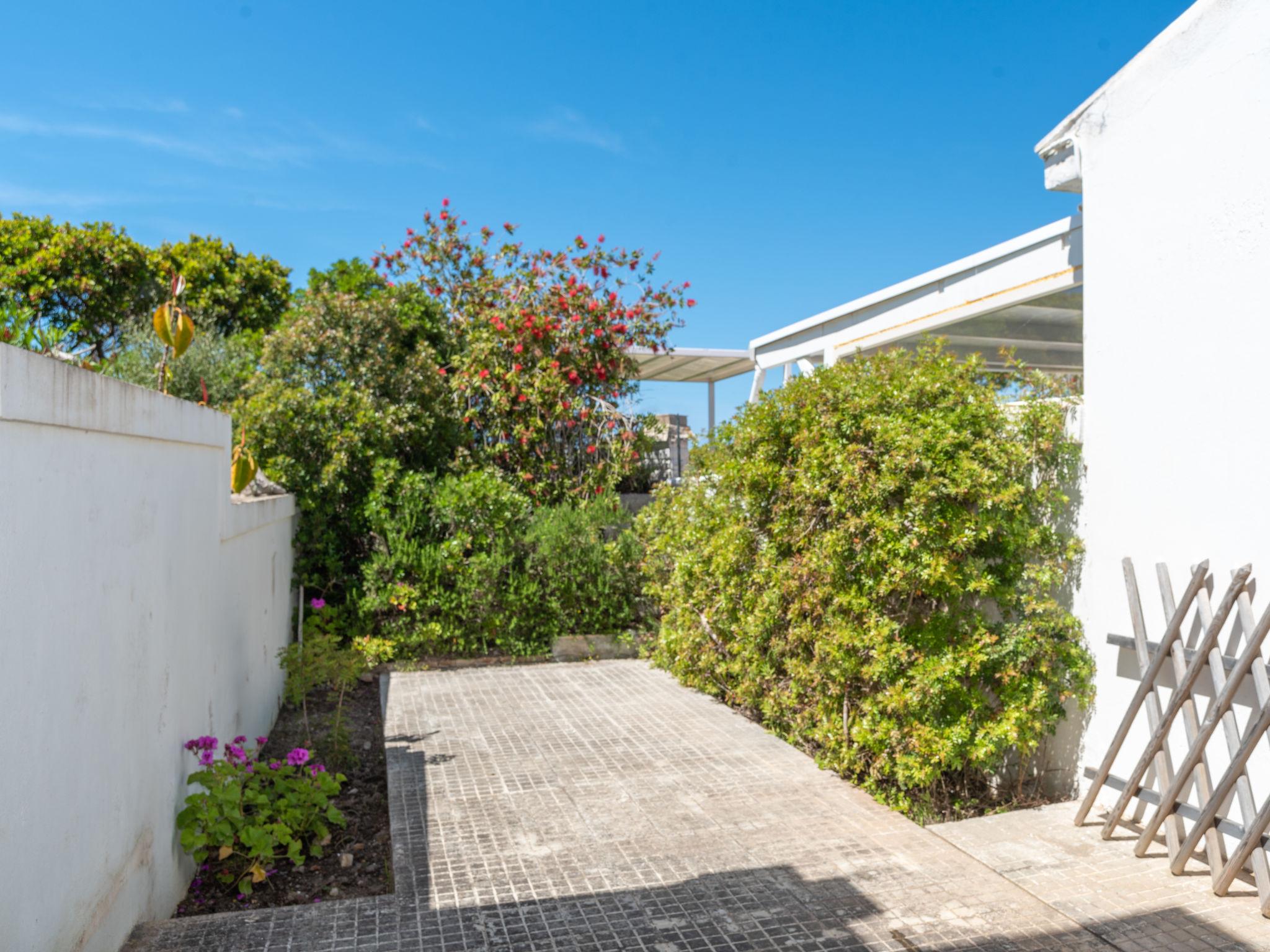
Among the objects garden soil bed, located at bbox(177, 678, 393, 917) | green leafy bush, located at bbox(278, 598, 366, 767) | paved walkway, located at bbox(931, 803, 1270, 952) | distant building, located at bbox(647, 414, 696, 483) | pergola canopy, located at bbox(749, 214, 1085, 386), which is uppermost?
pergola canopy, located at bbox(749, 214, 1085, 386)

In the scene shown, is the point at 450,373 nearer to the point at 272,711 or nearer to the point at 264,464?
the point at 264,464

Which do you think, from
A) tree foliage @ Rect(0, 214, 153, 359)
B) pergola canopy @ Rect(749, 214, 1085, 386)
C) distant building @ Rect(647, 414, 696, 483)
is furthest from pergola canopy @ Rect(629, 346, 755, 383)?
tree foliage @ Rect(0, 214, 153, 359)

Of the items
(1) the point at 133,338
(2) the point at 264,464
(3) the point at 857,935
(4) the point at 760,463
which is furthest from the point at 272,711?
(1) the point at 133,338

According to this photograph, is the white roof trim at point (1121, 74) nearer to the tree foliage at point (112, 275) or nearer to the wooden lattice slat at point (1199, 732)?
the wooden lattice slat at point (1199, 732)

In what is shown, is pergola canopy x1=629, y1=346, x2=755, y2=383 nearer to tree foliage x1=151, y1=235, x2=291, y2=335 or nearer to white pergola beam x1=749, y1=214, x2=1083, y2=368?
white pergola beam x1=749, y1=214, x2=1083, y2=368

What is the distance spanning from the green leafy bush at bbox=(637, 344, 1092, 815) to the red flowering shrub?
16.8 ft

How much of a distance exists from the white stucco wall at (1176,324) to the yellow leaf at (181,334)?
202 inches

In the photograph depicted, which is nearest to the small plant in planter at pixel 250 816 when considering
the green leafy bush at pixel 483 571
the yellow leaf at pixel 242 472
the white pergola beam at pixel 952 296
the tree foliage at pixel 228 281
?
the yellow leaf at pixel 242 472

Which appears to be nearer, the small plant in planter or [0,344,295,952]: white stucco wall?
[0,344,295,952]: white stucco wall

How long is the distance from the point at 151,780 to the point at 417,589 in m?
5.25

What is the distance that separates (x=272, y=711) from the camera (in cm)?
695

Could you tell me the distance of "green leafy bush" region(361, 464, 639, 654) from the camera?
348 inches

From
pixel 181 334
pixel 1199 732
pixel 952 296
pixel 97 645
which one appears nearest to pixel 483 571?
pixel 181 334

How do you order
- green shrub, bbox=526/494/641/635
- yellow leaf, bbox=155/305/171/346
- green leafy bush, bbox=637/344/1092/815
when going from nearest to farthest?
1. green leafy bush, bbox=637/344/1092/815
2. yellow leaf, bbox=155/305/171/346
3. green shrub, bbox=526/494/641/635
